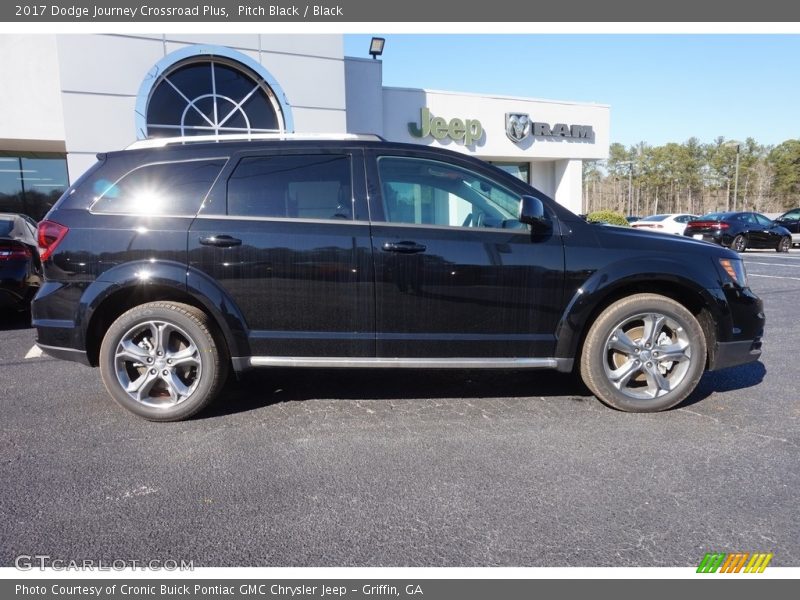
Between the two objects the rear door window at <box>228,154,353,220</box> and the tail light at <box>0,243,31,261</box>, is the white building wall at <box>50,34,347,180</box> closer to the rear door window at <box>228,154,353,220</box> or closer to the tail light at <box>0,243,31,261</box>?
the tail light at <box>0,243,31,261</box>

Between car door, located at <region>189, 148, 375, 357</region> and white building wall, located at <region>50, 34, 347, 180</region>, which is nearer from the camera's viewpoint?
car door, located at <region>189, 148, 375, 357</region>

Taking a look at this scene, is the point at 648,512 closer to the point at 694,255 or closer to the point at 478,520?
the point at 478,520

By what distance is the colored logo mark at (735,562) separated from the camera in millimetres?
2037

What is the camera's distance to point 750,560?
2.07m

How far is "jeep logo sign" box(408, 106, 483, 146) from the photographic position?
16.9 metres

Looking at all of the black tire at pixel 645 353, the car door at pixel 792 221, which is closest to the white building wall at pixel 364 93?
the black tire at pixel 645 353

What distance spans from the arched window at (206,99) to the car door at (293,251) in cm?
936

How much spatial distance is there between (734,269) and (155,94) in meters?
12.0

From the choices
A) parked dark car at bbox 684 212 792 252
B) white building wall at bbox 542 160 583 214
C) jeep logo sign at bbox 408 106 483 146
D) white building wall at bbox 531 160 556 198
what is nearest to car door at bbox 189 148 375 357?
jeep logo sign at bbox 408 106 483 146

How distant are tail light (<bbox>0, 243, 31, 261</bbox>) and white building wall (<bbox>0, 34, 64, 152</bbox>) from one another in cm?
852

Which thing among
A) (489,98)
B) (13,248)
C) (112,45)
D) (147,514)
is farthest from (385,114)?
A: (147,514)

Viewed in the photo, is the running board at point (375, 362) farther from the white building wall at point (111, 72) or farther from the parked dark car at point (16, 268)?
the white building wall at point (111, 72)

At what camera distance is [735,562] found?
206cm

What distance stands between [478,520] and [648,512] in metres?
0.82
